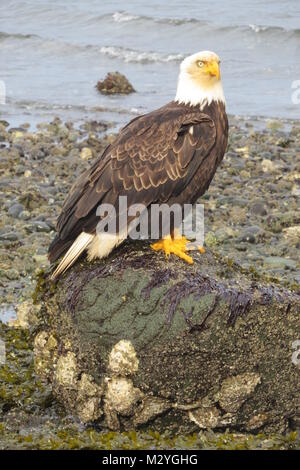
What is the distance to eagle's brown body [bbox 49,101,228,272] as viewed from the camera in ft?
21.0

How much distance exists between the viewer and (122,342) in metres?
5.98

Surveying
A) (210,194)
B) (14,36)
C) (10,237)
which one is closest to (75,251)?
(10,237)

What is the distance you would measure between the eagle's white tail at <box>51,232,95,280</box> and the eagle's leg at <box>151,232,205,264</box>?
1.63 ft

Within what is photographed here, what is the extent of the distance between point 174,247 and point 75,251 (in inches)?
26.3

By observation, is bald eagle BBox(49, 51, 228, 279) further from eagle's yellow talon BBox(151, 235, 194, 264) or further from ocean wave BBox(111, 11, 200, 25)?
ocean wave BBox(111, 11, 200, 25)

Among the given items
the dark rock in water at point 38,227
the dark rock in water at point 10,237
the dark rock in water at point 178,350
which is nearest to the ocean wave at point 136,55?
the dark rock in water at point 38,227

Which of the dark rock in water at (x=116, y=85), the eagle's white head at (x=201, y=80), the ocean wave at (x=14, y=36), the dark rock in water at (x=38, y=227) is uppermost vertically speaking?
the eagle's white head at (x=201, y=80)

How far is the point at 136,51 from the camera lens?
23.7m

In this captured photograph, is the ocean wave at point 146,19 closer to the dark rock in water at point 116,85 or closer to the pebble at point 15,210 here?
the dark rock in water at point 116,85

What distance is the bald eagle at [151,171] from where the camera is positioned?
20.9 ft

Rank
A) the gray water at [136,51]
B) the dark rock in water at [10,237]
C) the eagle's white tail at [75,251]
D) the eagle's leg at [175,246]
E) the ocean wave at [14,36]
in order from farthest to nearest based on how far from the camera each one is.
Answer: the ocean wave at [14,36] < the gray water at [136,51] < the dark rock in water at [10,237] < the eagle's leg at [175,246] < the eagle's white tail at [75,251]

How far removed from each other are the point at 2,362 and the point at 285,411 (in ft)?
6.96

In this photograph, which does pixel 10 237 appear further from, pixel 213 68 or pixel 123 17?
pixel 123 17

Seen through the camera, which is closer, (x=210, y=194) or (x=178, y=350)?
(x=178, y=350)
